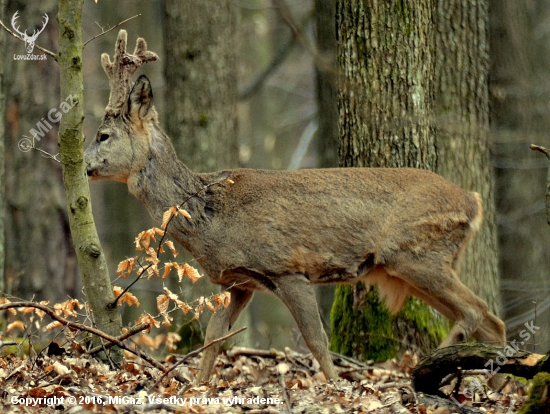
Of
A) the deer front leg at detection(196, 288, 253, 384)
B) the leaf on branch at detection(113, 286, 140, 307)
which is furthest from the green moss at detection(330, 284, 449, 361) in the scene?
the leaf on branch at detection(113, 286, 140, 307)

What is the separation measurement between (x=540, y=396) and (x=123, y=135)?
4679mm

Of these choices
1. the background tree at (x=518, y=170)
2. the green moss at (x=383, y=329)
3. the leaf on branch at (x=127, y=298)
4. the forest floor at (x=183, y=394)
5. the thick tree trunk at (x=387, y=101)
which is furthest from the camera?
the background tree at (x=518, y=170)

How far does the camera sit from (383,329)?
8672mm

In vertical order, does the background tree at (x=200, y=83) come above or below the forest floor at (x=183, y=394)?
above

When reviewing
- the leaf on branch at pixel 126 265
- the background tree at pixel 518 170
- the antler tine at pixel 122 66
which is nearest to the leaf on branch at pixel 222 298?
the leaf on branch at pixel 126 265

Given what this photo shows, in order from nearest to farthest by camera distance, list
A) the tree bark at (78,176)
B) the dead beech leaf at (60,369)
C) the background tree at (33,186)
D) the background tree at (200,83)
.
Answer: the dead beech leaf at (60,369)
the tree bark at (78,176)
the background tree at (33,186)
the background tree at (200,83)

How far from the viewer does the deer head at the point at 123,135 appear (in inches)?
311

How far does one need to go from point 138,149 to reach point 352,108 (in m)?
2.25

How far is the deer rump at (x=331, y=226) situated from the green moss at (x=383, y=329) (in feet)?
2.31

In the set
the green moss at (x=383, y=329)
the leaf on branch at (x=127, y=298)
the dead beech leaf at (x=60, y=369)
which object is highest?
the leaf on branch at (x=127, y=298)

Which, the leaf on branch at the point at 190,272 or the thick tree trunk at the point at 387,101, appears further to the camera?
the thick tree trunk at the point at 387,101

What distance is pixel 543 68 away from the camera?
616 inches

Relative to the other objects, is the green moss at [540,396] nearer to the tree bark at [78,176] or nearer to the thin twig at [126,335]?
the thin twig at [126,335]

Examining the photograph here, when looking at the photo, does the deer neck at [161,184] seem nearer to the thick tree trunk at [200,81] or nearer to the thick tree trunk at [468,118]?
the thick tree trunk at [200,81]
